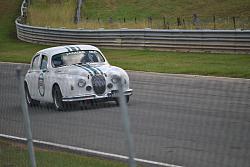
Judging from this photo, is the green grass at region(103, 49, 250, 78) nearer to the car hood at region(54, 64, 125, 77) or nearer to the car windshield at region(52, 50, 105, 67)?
the car windshield at region(52, 50, 105, 67)

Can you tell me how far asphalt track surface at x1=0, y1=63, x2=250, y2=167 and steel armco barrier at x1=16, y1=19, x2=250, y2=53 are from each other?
11.7m

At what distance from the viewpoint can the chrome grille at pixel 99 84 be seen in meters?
16.3

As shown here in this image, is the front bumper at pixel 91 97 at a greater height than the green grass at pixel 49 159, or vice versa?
the front bumper at pixel 91 97

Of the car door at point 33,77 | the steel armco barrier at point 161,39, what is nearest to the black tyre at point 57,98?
the car door at point 33,77

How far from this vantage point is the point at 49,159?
10453mm

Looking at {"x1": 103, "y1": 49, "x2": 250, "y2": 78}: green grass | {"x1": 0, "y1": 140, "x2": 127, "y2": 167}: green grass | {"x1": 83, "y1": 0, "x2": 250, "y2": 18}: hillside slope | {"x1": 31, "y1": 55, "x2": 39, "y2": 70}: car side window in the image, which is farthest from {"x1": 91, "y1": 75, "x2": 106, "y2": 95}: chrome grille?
{"x1": 83, "y1": 0, "x2": 250, "y2": 18}: hillside slope

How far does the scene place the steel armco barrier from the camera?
2819 cm

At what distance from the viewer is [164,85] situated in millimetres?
20844

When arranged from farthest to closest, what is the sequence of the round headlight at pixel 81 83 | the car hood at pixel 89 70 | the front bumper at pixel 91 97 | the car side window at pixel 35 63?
the car side window at pixel 35 63, the car hood at pixel 89 70, the round headlight at pixel 81 83, the front bumper at pixel 91 97

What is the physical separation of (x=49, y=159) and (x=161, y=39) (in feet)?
73.0

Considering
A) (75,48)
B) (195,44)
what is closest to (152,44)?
(195,44)

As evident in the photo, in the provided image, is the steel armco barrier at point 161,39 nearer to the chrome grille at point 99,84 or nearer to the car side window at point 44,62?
the car side window at point 44,62

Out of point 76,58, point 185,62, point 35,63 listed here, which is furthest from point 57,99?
point 185,62

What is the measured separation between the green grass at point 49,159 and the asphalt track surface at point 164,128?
476mm
